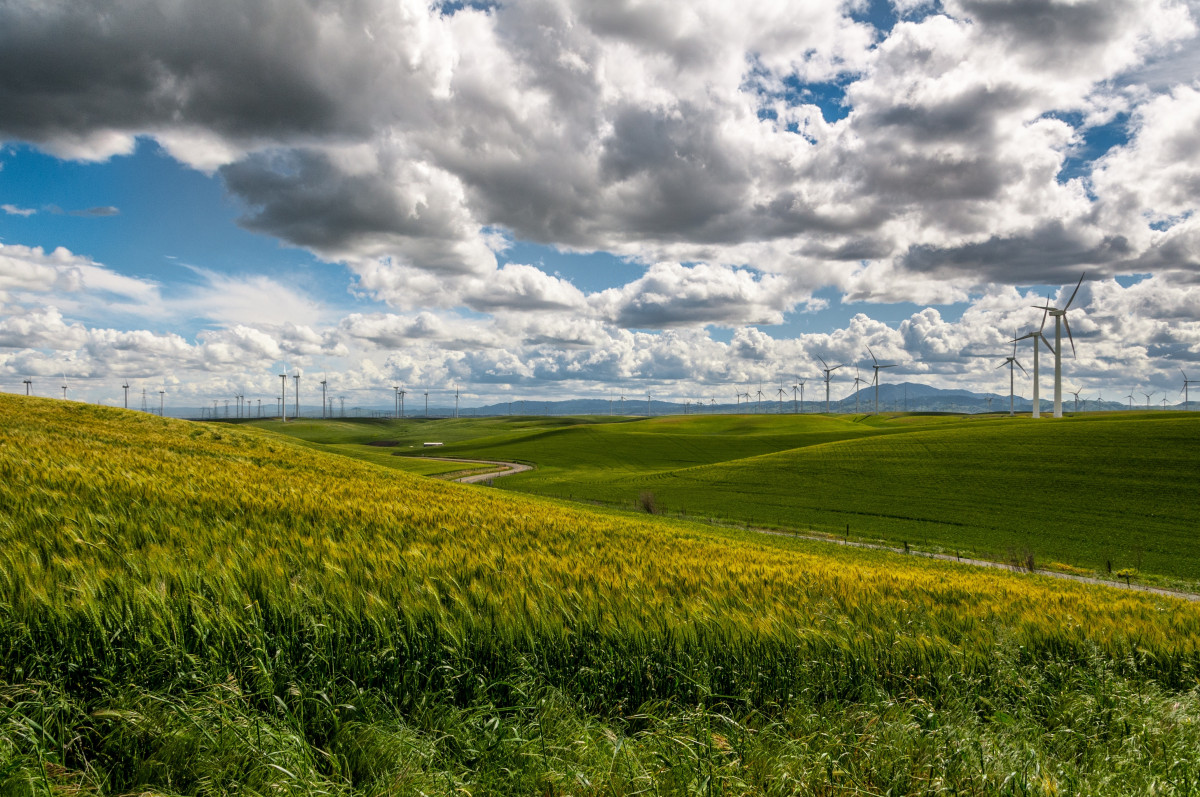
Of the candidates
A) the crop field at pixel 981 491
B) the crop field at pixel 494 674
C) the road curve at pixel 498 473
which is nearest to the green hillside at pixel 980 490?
the crop field at pixel 981 491

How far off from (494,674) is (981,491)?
69.7 m

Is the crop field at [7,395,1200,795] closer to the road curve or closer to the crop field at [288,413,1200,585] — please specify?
the crop field at [288,413,1200,585]

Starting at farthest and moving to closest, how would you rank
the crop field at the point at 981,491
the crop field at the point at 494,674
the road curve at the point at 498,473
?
1. the road curve at the point at 498,473
2. the crop field at the point at 981,491
3. the crop field at the point at 494,674

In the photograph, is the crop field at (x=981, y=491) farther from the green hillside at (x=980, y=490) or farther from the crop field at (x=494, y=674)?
the crop field at (x=494, y=674)

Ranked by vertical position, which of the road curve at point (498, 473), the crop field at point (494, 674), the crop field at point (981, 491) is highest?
the crop field at point (494, 674)

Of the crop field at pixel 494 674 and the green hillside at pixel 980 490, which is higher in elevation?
the crop field at pixel 494 674

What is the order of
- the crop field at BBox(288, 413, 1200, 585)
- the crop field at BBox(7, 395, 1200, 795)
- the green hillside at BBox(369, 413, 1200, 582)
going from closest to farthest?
the crop field at BBox(7, 395, 1200, 795) → the crop field at BBox(288, 413, 1200, 585) → the green hillside at BBox(369, 413, 1200, 582)

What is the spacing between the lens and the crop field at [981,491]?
141ft

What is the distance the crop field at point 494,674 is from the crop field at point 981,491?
38.9m

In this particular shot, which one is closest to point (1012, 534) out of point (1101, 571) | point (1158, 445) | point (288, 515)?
point (1101, 571)

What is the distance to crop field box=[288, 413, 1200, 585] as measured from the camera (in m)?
43.1

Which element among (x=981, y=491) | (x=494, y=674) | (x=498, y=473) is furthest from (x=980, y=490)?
(x=494, y=674)

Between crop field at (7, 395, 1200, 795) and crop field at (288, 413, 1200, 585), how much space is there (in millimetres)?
38871

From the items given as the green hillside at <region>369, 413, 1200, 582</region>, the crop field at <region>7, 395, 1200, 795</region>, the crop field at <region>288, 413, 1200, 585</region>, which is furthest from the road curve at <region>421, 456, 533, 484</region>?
the crop field at <region>7, 395, 1200, 795</region>
